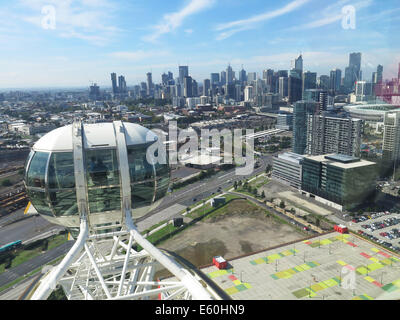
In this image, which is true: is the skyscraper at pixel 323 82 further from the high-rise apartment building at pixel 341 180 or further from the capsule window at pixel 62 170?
the capsule window at pixel 62 170

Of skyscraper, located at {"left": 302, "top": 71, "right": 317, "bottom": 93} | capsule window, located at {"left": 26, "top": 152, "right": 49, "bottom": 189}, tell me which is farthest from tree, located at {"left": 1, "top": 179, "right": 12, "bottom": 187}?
skyscraper, located at {"left": 302, "top": 71, "right": 317, "bottom": 93}

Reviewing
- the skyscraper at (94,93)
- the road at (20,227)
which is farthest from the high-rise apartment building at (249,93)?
the road at (20,227)

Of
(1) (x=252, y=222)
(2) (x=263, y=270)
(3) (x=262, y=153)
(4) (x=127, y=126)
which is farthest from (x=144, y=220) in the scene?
(3) (x=262, y=153)

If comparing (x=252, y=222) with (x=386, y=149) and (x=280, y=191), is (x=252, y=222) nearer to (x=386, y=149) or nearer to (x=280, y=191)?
(x=280, y=191)

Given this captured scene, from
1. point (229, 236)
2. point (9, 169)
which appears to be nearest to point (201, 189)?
point (229, 236)

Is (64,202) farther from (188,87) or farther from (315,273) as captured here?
(188,87)
